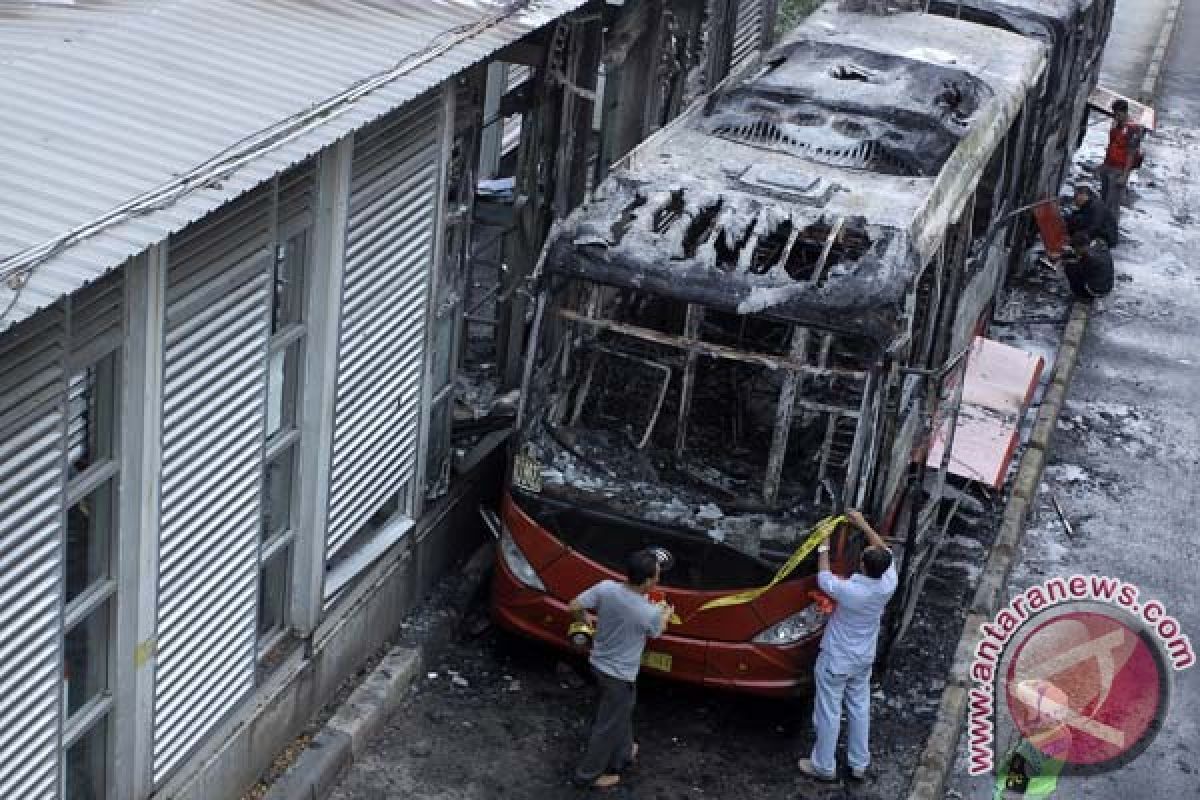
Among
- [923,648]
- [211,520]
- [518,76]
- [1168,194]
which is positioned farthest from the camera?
[1168,194]

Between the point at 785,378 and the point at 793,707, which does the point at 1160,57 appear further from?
the point at 785,378

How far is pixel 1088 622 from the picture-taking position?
11.1 m

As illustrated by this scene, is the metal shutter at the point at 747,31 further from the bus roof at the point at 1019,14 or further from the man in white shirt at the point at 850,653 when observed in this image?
the man in white shirt at the point at 850,653

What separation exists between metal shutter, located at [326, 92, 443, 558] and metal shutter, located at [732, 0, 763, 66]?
22.5 feet

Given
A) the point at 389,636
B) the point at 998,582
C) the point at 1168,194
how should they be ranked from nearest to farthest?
1. the point at 389,636
2. the point at 998,582
3. the point at 1168,194

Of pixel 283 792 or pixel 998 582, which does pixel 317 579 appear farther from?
pixel 998 582

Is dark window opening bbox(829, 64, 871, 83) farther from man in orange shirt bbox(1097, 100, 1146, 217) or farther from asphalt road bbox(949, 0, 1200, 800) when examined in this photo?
man in orange shirt bbox(1097, 100, 1146, 217)

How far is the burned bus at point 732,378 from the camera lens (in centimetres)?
990

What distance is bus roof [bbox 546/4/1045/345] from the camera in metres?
→ 9.75

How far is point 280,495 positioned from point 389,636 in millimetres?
1792

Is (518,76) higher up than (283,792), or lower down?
higher up

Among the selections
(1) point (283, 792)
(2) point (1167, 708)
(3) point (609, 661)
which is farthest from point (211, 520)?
(2) point (1167, 708)

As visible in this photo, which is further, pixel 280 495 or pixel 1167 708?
pixel 1167 708

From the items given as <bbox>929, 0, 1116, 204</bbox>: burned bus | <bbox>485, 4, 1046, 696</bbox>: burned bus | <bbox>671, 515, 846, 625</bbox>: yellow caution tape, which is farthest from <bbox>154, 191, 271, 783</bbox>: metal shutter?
<bbox>929, 0, 1116, 204</bbox>: burned bus
